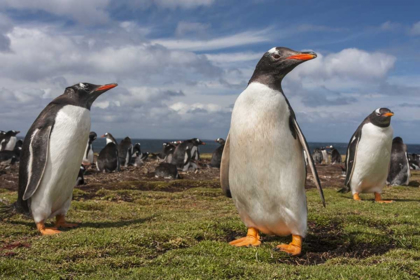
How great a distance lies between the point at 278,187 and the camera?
5.51m

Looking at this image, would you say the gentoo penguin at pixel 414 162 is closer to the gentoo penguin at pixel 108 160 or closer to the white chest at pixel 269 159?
the gentoo penguin at pixel 108 160

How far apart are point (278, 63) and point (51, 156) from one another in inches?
151

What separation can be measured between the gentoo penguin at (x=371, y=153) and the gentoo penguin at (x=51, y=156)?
7846 mm

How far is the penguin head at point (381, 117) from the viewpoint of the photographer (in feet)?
37.0

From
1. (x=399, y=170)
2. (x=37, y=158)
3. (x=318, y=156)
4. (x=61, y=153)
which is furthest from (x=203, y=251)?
(x=318, y=156)

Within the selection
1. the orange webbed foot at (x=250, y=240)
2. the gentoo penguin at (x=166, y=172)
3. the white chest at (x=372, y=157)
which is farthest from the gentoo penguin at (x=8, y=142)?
the orange webbed foot at (x=250, y=240)

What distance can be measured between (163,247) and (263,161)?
180 centimetres

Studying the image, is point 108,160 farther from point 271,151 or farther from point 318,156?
point 318,156

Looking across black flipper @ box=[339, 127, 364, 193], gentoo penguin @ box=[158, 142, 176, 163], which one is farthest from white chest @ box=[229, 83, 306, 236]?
gentoo penguin @ box=[158, 142, 176, 163]

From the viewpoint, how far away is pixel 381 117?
11.4m

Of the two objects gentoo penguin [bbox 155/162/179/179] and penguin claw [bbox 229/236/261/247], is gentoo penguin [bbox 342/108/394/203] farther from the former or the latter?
gentoo penguin [bbox 155/162/179/179]

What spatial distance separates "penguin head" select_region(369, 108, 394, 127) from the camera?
1127cm

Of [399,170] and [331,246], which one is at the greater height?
[399,170]

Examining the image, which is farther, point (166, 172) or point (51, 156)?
point (166, 172)
